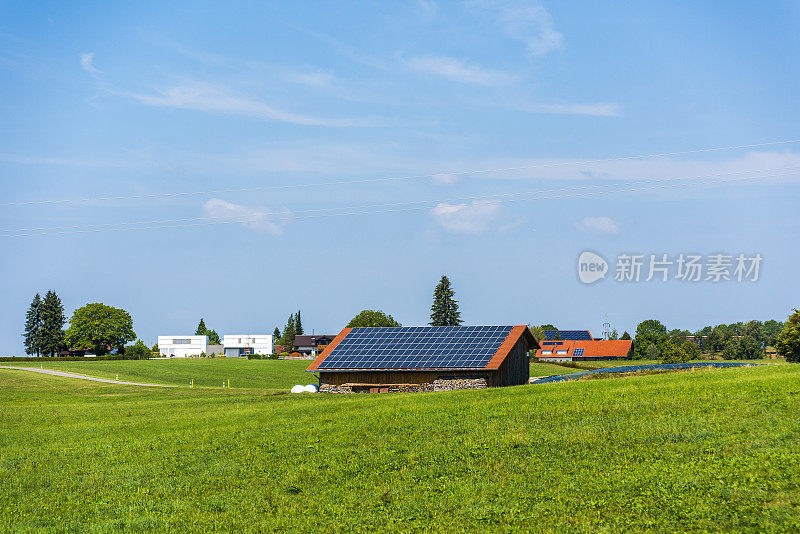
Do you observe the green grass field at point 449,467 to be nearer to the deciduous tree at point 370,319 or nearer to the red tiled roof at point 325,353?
the red tiled roof at point 325,353

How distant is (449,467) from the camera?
20.9 m

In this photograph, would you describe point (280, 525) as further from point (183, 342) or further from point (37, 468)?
point (183, 342)

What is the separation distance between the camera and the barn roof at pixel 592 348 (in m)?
156

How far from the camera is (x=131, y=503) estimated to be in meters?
19.7

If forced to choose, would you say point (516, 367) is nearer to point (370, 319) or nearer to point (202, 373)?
point (202, 373)

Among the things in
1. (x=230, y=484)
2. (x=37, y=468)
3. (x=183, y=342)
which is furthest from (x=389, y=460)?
(x=183, y=342)

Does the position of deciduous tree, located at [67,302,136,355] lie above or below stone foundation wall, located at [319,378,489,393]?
above

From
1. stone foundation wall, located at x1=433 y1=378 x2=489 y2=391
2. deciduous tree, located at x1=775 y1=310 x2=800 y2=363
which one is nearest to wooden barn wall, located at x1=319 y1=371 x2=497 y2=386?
stone foundation wall, located at x1=433 y1=378 x2=489 y2=391

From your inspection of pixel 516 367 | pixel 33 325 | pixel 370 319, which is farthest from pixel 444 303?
pixel 33 325

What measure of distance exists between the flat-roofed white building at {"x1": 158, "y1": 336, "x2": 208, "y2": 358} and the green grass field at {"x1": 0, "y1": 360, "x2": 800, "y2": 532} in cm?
15710

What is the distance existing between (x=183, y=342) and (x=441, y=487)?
17895 centimetres

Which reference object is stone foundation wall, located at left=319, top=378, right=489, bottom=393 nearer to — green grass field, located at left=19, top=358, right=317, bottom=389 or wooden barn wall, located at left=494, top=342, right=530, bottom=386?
wooden barn wall, located at left=494, top=342, right=530, bottom=386

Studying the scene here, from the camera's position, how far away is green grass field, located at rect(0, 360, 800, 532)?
16328mm

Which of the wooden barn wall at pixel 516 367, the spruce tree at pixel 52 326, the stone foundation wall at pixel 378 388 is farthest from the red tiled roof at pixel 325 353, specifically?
the spruce tree at pixel 52 326
